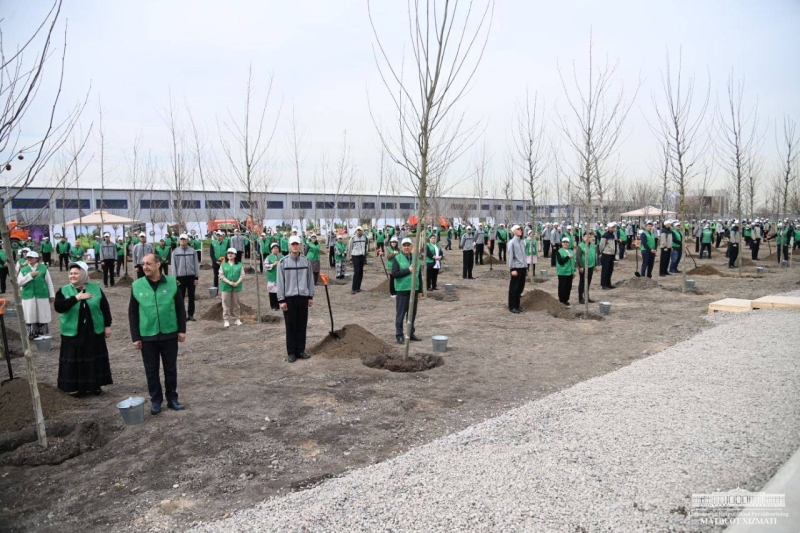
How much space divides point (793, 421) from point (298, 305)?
6.05m

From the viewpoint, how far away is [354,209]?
2235 inches

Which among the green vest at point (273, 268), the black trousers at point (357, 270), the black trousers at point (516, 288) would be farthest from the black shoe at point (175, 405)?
the black trousers at point (357, 270)

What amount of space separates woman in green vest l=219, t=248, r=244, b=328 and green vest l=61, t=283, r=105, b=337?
4.55m

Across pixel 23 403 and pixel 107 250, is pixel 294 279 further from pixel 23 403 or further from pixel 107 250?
pixel 107 250

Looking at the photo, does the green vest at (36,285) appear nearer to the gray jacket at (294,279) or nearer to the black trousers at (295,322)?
the gray jacket at (294,279)

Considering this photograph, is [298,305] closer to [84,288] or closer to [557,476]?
[84,288]

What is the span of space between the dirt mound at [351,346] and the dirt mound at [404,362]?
23cm

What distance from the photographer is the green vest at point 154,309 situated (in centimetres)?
570

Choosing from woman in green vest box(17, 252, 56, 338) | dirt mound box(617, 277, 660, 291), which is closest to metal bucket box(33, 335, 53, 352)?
woman in green vest box(17, 252, 56, 338)

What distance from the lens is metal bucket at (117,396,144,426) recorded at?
17.6 ft

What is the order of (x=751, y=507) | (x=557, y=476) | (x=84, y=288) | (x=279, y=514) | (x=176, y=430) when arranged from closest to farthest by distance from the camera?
(x=751, y=507)
(x=279, y=514)
(x=557, y=476)
(x=176, y=430)
(x=84, y=288)

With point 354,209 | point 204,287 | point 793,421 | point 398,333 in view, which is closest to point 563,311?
point 398,333

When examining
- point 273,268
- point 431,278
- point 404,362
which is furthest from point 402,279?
point 431,278

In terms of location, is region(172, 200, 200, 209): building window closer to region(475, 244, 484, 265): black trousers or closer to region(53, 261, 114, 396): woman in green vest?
region(475, 244, 484, 265): black trousers
